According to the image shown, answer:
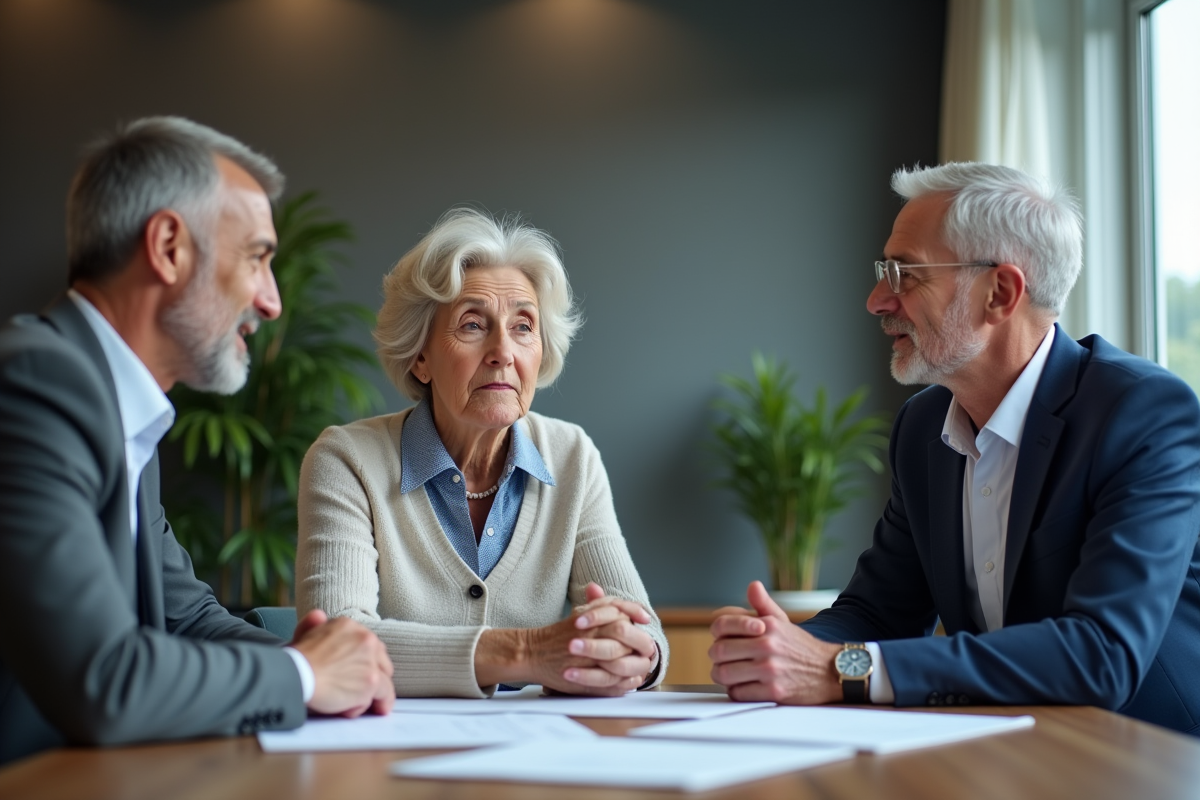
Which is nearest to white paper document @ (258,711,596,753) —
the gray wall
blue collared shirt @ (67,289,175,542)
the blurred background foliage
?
blue collared shirt @ (67,289,175,542)

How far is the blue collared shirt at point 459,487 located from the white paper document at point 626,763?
1.09m

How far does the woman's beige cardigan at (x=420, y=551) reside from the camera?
7.13ft

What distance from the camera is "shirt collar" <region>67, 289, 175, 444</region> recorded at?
5.08 feet

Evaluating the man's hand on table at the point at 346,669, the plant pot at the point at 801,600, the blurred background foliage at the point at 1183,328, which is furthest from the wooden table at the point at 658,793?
the plant pot at the point at 801,600

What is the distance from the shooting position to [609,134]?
5.48m

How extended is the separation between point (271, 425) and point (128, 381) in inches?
132

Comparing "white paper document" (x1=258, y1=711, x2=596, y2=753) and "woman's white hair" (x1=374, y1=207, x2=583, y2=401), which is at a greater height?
"woman's white hair" (x1=374, y1=207, x2=583, y2=401)

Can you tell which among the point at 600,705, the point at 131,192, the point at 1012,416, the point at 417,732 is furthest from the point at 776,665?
the point at 131,192

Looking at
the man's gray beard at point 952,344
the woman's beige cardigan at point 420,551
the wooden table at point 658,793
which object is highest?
the man's gray beard at point 952,344

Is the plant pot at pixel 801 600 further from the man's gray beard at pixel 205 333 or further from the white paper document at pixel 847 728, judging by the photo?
the man's gray beard at pixel 205 333

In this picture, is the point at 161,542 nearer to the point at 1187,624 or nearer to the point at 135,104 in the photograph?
the point at 1187,624

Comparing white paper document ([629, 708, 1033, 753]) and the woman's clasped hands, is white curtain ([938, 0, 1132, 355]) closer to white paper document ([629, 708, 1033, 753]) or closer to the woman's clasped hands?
the woman's clasped hands

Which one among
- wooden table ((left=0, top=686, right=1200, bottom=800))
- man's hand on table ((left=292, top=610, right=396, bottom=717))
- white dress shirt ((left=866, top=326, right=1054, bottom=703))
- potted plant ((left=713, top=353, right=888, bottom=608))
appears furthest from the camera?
potted plant ((left=713, top=353, right=888, bottom=608))

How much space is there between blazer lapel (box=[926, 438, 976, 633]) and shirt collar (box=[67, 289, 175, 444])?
1404 mm
